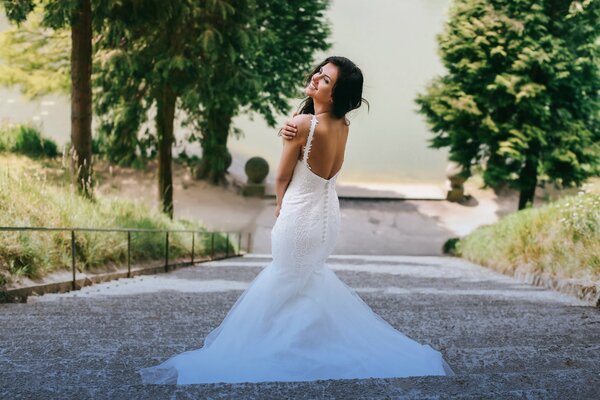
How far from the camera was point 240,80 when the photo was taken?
1495 centimetres

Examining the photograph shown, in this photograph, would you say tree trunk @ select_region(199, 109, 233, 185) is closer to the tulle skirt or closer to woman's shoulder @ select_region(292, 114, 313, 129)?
the tulle skirt

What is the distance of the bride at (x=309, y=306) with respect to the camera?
3295mm

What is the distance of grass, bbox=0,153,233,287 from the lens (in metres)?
Result: 6.57

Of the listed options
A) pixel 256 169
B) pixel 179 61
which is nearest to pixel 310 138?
pixel 179 61

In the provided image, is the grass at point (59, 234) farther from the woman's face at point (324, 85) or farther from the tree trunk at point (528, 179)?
the tree trunk at point (528, 179)

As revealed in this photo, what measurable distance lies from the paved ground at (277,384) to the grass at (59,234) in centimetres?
48

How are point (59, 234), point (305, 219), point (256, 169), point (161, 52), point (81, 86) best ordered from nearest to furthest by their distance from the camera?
1. point (305, 219)
2. point (59, 234)
3. point (81, 86)
4. point (161, 52)
5. point (256, 169)

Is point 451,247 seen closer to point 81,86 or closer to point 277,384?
point 81,86

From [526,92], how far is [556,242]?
425 inches

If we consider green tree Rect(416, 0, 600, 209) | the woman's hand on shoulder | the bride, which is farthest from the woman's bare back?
green tree Rect(416, 0, 600, 209)

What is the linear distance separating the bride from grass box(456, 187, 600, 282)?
4.11m

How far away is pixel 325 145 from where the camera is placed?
341 cm

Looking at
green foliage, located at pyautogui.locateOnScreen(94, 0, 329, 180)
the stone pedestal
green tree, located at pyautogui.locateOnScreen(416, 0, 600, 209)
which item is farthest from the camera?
the stone pedestal

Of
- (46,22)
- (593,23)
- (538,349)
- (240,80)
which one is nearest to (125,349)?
(538,349)
